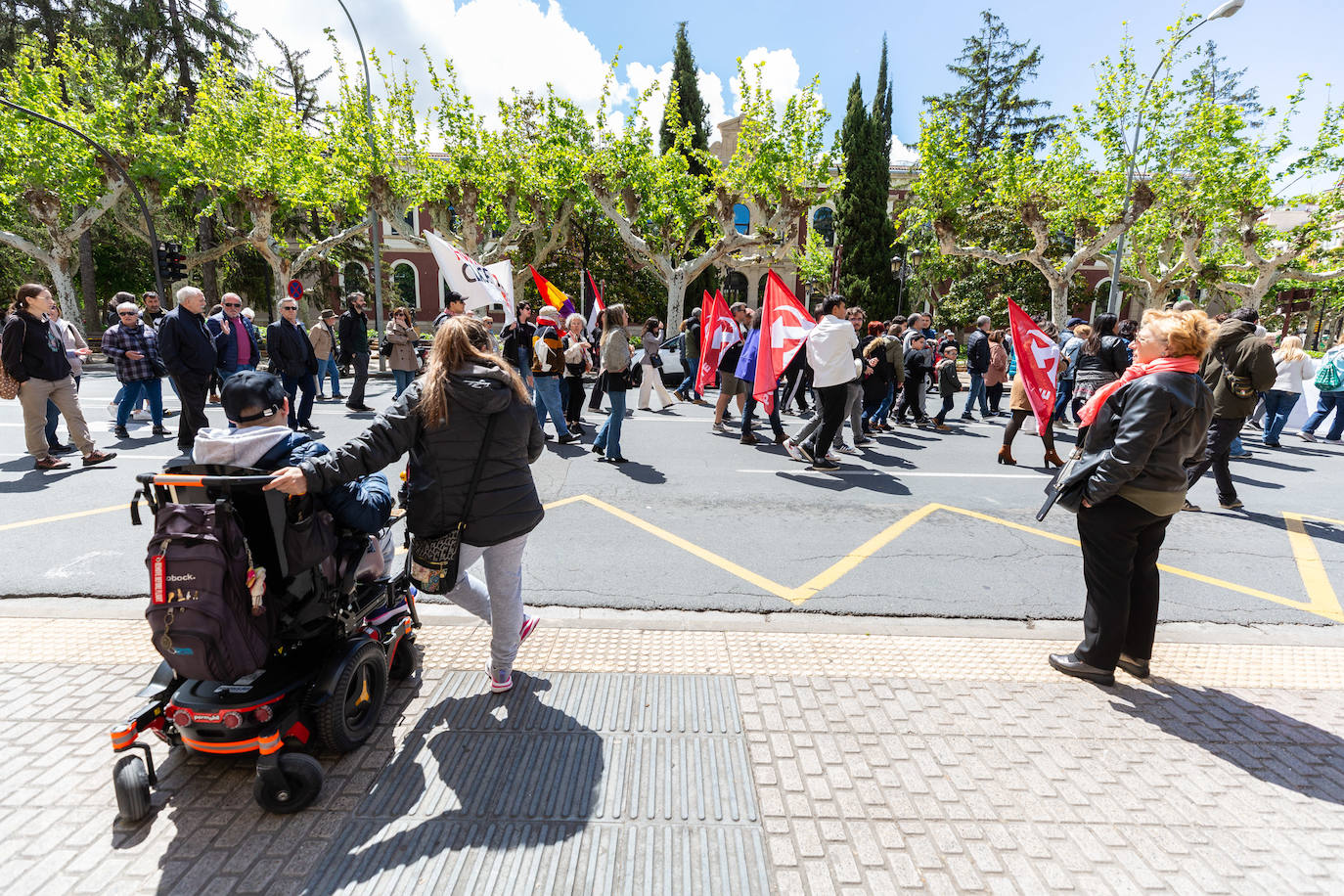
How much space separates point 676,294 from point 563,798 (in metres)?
21.4

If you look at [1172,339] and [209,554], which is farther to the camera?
[1172,339]

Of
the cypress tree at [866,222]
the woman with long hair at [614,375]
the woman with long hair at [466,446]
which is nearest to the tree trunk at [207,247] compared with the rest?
the woman with long hair at [614,375]

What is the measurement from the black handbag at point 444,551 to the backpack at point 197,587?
29.8 inches

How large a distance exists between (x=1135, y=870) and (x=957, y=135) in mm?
22611

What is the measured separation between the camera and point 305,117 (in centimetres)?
3266

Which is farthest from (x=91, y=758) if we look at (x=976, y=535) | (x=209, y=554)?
(x=976, y=535)

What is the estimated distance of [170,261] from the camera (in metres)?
19.7

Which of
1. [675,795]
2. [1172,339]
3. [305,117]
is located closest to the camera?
[675,795]

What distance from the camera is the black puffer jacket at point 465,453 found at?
2740 mm

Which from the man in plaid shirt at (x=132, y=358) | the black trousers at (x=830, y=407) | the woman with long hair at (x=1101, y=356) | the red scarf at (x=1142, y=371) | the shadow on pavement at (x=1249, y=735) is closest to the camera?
the shadow on pavement at (x=1249, y=735)

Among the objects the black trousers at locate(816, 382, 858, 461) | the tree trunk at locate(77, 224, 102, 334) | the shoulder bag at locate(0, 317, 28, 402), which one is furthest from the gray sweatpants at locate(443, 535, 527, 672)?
the tree trunk at locate(77, 224, 102, 334)

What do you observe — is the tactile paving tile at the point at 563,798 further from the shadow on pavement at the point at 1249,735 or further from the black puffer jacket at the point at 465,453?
the shadow on pavement at the point at 1249,735

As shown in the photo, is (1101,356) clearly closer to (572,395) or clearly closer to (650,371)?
(572,395)

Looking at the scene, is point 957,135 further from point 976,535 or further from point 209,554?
point 209,554
